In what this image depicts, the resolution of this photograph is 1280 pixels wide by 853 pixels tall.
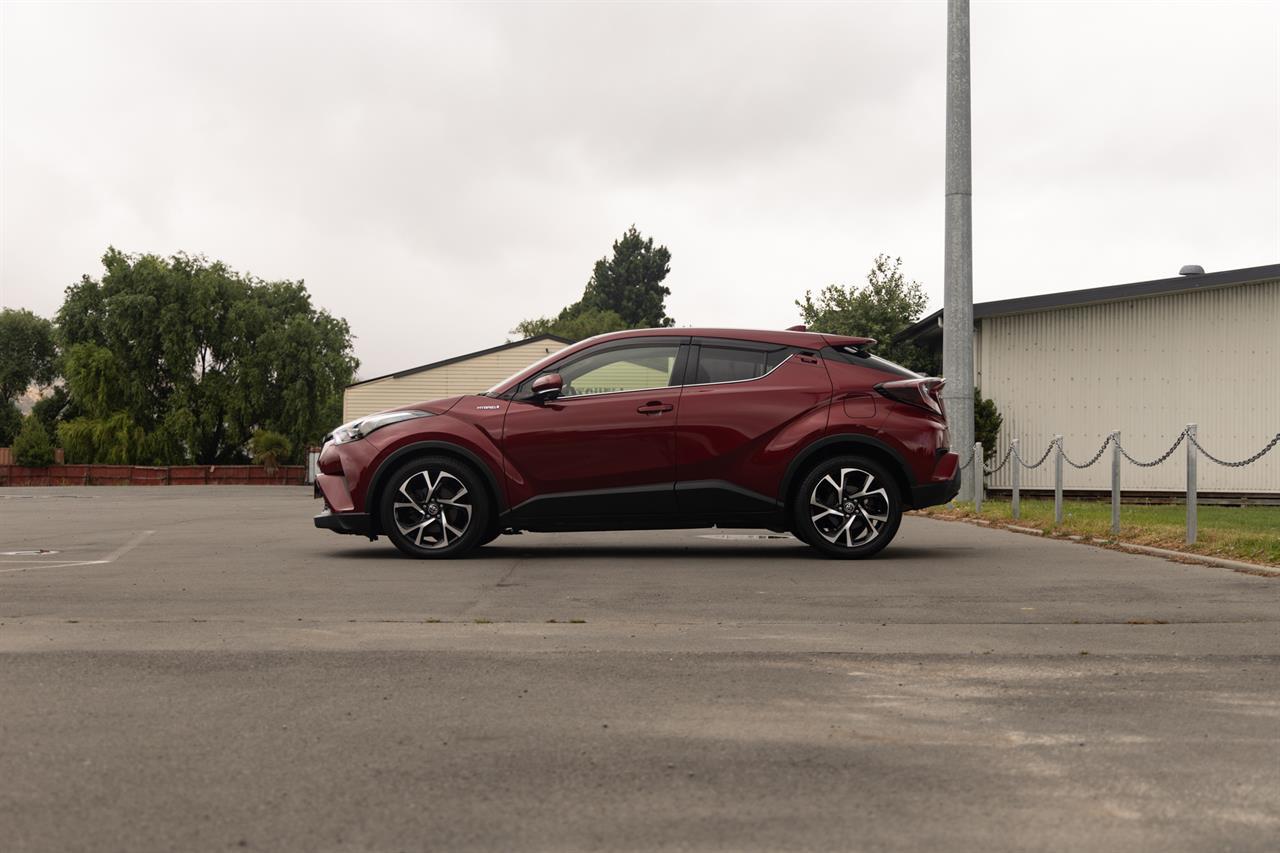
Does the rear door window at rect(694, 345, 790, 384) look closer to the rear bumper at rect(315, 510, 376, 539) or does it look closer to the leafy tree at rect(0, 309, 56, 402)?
the rear bumper at rect(315, 510, 376, 539)

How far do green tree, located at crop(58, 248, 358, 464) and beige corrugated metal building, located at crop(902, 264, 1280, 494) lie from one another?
4519 cm

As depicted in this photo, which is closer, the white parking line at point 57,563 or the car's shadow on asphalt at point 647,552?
the white parking line at point 57,563

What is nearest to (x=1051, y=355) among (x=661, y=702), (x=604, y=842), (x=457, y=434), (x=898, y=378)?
(x=898, y=378)

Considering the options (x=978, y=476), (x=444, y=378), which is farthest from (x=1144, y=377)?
(x=444, y=378)

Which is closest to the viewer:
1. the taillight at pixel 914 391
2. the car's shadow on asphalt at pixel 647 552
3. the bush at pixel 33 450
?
the taillight at pixel 914 391

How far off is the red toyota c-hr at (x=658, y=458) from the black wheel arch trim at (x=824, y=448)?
0.01m

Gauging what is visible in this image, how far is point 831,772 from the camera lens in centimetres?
400

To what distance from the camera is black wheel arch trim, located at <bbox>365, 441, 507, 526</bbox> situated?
10.7m

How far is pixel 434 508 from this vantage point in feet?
35.3

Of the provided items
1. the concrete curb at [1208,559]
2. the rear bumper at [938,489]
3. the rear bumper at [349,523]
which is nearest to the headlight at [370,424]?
the rear bumper at [349,523]

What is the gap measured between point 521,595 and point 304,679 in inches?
116

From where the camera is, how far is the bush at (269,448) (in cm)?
6069

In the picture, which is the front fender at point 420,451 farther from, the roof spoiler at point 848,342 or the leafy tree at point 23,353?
the leafy tree at point 23,353

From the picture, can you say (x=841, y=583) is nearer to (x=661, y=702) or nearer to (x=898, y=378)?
(x=898, y=378)
